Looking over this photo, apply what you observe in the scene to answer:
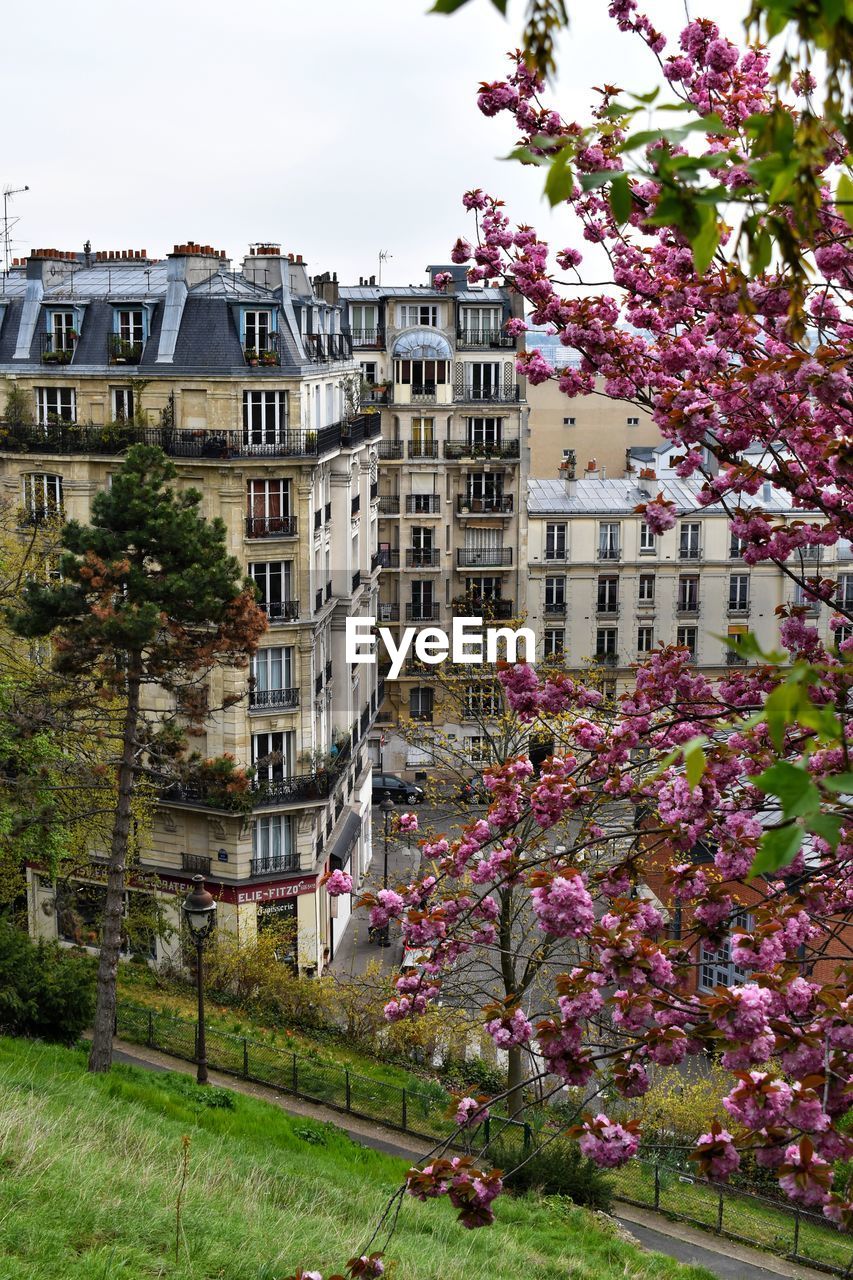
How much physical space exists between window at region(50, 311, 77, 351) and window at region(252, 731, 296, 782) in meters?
11.8

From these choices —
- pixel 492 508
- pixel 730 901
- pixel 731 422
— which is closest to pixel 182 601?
pixel 731 422

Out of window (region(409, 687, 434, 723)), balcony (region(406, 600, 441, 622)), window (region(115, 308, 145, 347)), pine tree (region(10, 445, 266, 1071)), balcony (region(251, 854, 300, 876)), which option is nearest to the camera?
pine tree (region(10, 445, 266, 1071))

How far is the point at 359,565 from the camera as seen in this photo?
148ft

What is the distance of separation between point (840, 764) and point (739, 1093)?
1945mm

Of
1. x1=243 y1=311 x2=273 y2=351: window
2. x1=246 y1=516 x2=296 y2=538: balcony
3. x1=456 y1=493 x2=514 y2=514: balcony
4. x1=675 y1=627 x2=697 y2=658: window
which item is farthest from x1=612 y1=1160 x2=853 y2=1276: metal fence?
x1=456 y1=493 x2=514 y2=514: balcony

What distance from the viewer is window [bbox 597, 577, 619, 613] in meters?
58.2

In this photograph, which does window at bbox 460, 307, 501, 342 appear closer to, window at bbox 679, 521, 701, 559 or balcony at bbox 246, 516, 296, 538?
window at bbox 679, 521, 701, 559

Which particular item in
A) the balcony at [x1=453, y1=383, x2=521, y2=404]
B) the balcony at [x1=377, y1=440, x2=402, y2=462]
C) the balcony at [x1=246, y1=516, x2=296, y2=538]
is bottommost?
the balcony at [x1=246, y1=516, x2=296, y2=538]

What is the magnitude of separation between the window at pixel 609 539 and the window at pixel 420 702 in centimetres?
952

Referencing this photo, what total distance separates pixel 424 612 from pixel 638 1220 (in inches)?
1486

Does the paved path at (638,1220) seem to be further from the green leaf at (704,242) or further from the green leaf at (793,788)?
the green leaf at (704,242)

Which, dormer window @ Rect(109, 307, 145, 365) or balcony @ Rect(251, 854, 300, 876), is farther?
balcony @ Rect(251, 854, 300, 876)

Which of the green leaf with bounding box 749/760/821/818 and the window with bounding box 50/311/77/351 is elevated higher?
the window with bounding box 50/311/77/351

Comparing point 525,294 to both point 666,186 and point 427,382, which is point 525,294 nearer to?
point 666,186
